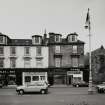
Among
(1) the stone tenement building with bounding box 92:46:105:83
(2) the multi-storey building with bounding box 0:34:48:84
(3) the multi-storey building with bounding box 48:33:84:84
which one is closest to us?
(2) the multi-storey building with bounding box 0:34:48:84

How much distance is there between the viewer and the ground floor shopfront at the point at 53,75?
43438mm

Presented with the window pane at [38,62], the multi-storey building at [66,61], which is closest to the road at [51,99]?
the window pane at [38,62]

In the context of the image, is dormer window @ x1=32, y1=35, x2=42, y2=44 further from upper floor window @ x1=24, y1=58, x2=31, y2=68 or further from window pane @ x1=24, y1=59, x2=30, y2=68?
window pane @ x1=24, y1=59, x2=30, y2=68

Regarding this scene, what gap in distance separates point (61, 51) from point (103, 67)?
11.6m

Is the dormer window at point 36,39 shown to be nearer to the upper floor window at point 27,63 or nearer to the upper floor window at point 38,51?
the upper floor window at point 38,51

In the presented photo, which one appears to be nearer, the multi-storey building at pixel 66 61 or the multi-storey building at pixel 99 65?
the multi-storey building at pixel 66 61

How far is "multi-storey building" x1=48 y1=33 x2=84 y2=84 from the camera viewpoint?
44.2m

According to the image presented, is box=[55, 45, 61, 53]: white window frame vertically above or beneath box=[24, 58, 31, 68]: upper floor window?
above

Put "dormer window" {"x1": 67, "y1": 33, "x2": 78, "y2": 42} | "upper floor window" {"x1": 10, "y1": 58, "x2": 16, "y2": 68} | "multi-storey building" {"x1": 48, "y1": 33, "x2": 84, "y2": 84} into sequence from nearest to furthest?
"upper floor window" {"x1": 10, "y1": 58, "x2": 16, "y2": 68}
"multi-storey building" {"x1": 48, "y1": 33, "x2": 84, "y2": 84}
"dormer window" {"x1": 67, "y1": 33, "x2": 78, "y2": 42}

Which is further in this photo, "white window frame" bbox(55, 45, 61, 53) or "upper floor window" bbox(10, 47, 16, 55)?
"white window frame" bbox(55, 45, 61, 53)

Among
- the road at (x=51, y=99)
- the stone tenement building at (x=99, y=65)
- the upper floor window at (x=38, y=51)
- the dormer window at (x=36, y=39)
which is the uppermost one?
the dormer window at (x=36, y=39)

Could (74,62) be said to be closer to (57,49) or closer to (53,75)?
(57,49)

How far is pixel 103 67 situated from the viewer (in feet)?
160

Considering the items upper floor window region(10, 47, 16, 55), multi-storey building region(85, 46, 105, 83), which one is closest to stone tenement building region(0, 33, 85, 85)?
upper floor window region(10, 47, 16, 55)
